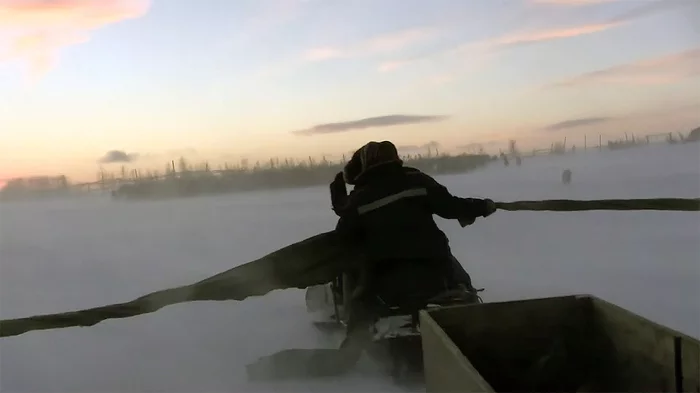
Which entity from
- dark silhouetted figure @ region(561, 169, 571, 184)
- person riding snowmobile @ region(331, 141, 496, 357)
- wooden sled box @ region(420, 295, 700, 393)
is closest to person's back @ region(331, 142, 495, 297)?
person riding snowmobile @ region(331, 141, 496, 357)

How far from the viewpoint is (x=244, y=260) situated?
1.69 m

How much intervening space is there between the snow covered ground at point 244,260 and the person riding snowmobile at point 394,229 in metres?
0.18

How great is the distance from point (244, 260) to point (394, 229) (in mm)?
447

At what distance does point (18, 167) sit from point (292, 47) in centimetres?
77

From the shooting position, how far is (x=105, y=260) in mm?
1690

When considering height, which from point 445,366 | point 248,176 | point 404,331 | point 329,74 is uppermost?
point 329,74

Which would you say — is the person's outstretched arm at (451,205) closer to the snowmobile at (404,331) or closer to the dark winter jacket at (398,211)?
the dark winter jacket at (398,211)

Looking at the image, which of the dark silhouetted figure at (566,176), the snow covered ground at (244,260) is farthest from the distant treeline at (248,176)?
the dark silhouetted figure at (566,176)

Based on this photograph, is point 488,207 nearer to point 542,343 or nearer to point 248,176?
point 542,343

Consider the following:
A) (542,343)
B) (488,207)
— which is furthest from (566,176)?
(542,343)

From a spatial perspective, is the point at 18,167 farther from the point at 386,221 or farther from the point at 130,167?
the point at 386,221

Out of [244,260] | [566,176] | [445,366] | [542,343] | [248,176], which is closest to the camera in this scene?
[445,366]

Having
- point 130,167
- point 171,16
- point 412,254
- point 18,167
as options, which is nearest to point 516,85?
point 412,254

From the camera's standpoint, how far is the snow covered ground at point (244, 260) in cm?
152
